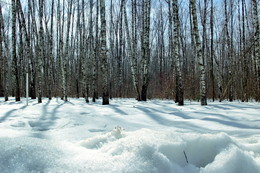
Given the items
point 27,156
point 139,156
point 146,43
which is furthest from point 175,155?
point 146,43

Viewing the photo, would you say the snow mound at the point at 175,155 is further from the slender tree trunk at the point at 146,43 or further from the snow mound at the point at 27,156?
the slender tree trunk at the point at 146,43

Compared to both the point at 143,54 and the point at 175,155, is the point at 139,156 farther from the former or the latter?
the point at 143,54

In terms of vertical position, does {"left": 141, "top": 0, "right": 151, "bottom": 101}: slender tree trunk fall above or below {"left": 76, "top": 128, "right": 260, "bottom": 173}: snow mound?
above

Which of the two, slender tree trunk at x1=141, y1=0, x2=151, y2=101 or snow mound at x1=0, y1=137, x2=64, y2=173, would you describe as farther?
slender tree trunk at x1=141, y1=0, x2=151, y2=101

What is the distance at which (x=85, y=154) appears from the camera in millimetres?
1537

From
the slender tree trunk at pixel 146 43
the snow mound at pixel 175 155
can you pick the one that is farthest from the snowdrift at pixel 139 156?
the slender tree trunk at pixel 146 43

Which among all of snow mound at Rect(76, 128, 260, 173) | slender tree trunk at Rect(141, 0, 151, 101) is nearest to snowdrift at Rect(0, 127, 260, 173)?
snow mound at Rect(76, 128, 260, 173)

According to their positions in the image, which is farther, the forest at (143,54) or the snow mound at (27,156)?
the forest at (143,54)

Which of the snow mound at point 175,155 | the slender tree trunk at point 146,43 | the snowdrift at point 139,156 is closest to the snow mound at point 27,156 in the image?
the snowdrift at point 139,156

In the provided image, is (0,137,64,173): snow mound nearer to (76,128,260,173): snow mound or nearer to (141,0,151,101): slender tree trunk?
(76,128,260,173): snow mound

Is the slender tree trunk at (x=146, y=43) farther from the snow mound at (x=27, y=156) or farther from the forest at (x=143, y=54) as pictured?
the snow mound at (x=27, y=156)

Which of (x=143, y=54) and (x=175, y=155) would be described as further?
(x=143, y=54)

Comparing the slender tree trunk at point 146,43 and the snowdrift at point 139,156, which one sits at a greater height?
the slender tree trunk at point 146,43

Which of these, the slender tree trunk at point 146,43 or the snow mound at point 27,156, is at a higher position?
the slender tree trunk at point 146,43
